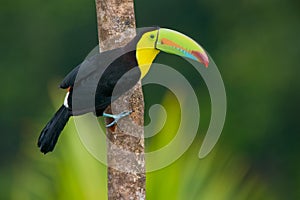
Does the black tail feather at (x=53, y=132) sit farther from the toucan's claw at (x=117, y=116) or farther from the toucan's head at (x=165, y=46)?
the toucan's head at (x=165, y=46)

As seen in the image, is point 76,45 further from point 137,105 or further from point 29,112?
point 137,105

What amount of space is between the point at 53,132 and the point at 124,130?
290 mm

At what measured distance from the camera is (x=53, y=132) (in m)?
4.45

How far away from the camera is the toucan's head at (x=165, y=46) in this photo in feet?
13.9

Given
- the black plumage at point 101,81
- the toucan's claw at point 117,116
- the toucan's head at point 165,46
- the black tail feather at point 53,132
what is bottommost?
the black tail feather at point 53,132

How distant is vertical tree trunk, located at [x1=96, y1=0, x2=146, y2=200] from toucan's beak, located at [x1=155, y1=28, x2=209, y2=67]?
211 millimetres

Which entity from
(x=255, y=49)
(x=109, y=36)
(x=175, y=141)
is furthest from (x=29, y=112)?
(x=109, y=36)

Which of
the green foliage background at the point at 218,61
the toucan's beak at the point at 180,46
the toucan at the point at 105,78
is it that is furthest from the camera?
the green foliage background at the point at 218,61

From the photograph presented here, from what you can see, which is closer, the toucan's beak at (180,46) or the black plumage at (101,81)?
the toucan's beak at (180,46)

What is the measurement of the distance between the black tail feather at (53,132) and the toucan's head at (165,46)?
1.22 feet

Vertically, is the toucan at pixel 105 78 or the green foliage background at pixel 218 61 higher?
the toucan at pixel 105 78

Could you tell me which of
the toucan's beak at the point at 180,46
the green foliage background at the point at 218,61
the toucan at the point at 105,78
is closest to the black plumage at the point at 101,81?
the toucan at the point at 105,78

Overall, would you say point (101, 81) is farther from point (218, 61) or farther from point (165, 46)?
point (218, 61)

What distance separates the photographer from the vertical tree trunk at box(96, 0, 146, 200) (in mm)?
4469
